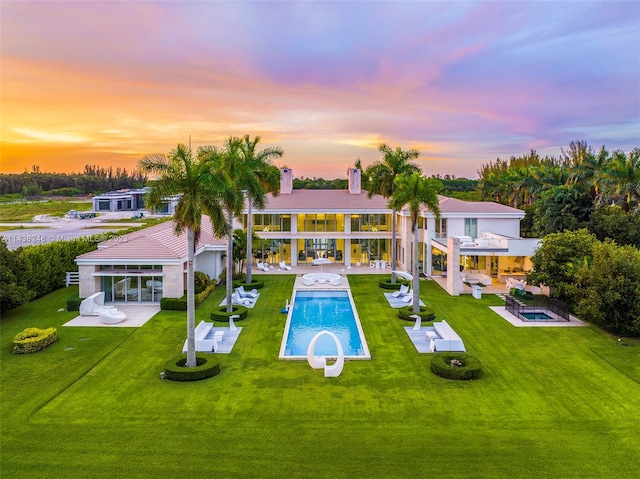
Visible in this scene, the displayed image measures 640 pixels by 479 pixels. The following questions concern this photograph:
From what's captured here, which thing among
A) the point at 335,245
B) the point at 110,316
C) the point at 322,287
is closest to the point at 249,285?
the point at 322,287

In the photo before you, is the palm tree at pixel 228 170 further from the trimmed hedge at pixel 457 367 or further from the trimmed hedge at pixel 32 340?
the trimmed hedge at pixel 457 367

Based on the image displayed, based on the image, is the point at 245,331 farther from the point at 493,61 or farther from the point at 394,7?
the point at 493,61

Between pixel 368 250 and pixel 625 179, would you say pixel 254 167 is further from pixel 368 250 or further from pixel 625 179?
pixel 625 179

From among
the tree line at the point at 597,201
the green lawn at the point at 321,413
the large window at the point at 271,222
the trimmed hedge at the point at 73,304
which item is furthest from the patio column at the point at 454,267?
the trimmed hedge at the point at 73,304

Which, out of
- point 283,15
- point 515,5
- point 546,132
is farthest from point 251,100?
point 546,132

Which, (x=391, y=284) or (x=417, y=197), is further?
(x=391, y=284)

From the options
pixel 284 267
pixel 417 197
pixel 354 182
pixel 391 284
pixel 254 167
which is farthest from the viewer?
pixel 354 182
